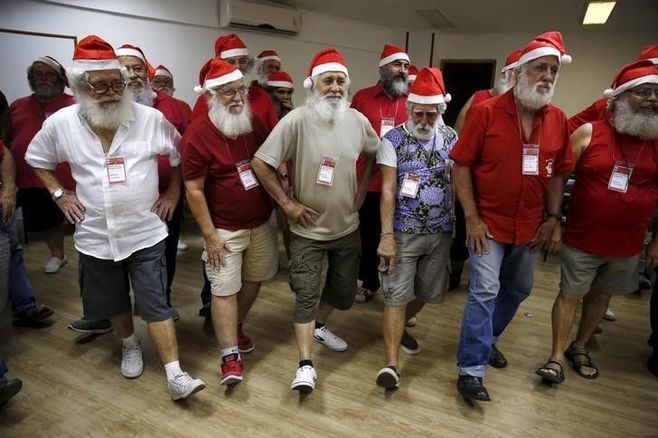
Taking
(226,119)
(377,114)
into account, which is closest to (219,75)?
(226,119)

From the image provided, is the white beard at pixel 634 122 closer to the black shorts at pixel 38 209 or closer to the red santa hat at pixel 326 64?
the red santa hat at pixel 326 64

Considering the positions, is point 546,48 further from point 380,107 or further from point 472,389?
point 472,389

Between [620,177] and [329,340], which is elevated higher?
[620,177]

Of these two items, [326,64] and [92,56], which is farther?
[326,64]

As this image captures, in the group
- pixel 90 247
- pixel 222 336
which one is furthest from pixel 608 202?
pixel 90 247

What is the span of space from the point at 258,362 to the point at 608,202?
1954 mm

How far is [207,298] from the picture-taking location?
9.37 ft

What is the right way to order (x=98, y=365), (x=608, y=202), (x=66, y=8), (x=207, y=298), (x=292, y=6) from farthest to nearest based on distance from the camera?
(x=292, y=6), (x=66, y=8), (x=207, y=298), (x=98, y=365), (x=608, y=202)

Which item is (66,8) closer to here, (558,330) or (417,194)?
(417,194)

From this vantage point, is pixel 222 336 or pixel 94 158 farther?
pixel 222 336

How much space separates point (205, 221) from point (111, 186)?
430 mm

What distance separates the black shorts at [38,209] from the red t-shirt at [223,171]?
6.59 feet

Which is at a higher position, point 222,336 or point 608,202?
point 608,202

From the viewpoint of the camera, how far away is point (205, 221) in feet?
6.73
